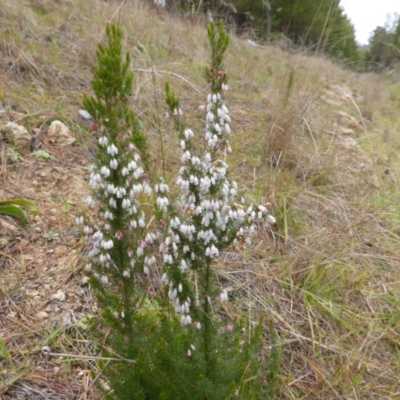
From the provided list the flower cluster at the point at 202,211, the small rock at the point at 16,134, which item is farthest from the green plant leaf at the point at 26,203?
the flower cluster at the point at 202,211

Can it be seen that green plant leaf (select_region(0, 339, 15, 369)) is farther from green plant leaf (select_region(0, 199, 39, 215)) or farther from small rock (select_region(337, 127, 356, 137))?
small rock (select_region(337, 127, 356, 137))

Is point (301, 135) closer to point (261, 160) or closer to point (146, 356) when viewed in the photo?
point (261, 160)

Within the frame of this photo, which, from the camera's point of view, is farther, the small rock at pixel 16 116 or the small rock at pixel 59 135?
the small rock at pixel 59 135

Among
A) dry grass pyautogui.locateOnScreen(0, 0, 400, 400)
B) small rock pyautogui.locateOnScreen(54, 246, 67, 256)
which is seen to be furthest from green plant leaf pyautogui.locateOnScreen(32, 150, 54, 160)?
small rock pyautogui.locateOnScreen(54, 246, 67, 256)

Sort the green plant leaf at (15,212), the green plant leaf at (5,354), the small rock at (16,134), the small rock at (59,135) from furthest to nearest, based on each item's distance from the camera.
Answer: the small rock at (59,135) → the small rock at (16,134) → the green plant leaf at (15,212) → the green plant leaf at (5,354)

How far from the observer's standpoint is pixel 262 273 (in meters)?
3.04

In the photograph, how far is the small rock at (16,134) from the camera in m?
3.51

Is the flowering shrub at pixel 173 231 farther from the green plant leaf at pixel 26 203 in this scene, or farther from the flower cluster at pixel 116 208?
the green plant leaf at pixel 26 203

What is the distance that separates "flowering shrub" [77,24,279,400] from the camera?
5.16 ft

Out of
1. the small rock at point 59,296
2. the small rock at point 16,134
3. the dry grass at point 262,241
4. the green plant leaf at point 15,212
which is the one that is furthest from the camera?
the small rock at point 16,134

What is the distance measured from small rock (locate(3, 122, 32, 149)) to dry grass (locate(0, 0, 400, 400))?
0.15 meters

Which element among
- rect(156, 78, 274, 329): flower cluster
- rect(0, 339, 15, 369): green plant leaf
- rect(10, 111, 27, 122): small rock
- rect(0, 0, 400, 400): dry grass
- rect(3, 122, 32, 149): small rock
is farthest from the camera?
rect(10, 111, 27, 122): small rock

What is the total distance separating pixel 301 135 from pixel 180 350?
4.03m

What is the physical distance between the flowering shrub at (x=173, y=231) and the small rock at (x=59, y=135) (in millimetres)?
2284
